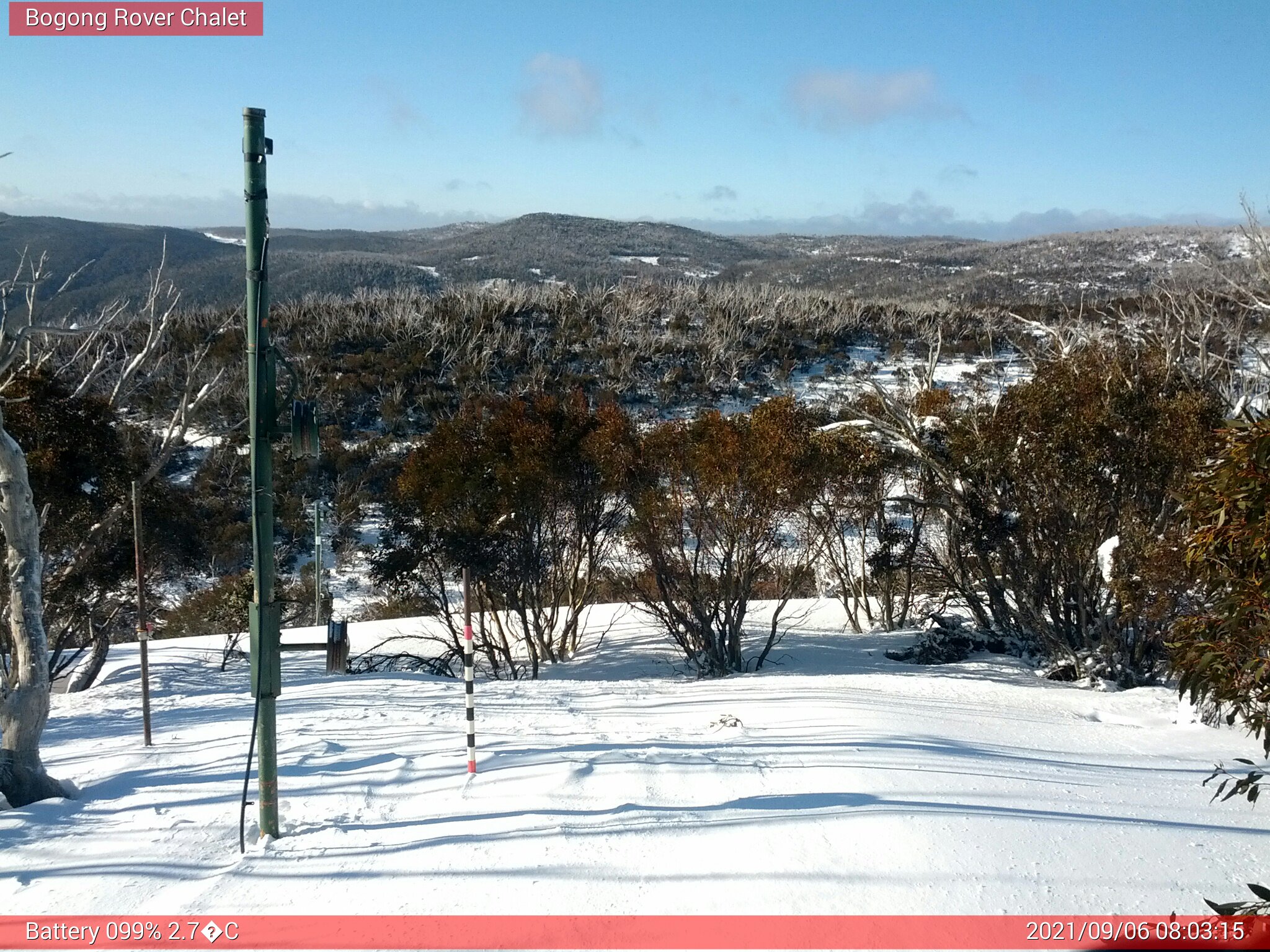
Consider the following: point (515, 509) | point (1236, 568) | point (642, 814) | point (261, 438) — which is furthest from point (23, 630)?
point (515, 509)

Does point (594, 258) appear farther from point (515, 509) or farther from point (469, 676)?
point (469, 676)

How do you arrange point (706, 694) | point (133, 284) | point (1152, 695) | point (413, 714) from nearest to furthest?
point (413, 714) → point (706, 694) → point (1152, 695) → point (133, 284)

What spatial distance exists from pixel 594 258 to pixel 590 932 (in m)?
102

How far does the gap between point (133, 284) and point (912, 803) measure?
60.9m

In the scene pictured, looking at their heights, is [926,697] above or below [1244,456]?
below

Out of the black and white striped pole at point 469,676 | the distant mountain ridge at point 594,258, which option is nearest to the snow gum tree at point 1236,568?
the black and white striped pole at point 469,676

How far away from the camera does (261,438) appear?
4.71m

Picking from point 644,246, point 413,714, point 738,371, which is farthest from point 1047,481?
point 644,246

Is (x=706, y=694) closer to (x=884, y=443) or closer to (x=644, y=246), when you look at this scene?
(x=884, y=443)

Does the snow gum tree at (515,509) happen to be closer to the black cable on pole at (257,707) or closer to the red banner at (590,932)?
the black cable on pole at (257,707)

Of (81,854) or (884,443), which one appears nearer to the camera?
(81,854)

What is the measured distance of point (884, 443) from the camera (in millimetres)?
14820

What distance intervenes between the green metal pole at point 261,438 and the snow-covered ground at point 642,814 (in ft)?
2.43

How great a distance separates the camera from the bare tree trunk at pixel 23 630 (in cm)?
577
